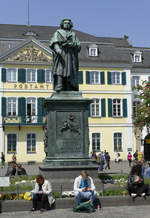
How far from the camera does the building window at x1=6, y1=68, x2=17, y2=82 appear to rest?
34094 mm

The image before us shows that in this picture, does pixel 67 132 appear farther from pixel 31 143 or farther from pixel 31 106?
pixel 31 106

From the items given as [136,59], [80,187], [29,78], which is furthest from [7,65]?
[80,187]

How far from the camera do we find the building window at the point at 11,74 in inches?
1342

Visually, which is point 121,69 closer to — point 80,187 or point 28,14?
point 28,14

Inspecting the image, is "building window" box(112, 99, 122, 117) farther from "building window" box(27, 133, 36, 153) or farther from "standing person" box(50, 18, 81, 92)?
"standing person" box(50, 18, 81, 92)

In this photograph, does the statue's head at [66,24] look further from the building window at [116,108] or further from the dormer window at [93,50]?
the dormer window at [93,50]

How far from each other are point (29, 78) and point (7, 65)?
2350mm

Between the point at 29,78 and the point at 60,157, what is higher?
the point at 29,78

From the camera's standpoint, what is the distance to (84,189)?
333 inches

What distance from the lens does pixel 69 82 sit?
10.7 metres

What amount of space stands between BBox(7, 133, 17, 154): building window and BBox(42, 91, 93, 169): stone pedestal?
23.8 metres

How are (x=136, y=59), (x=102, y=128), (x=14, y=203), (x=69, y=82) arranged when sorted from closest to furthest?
(x=14, y=203) → (x=69, y=82) → (x=102, y=128) → (x=136, y=59)

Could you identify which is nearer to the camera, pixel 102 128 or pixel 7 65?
pixel 7 65

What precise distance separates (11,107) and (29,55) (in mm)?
5170
